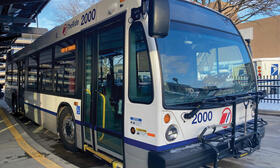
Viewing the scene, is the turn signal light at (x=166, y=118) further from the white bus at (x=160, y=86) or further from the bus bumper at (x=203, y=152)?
the bus bumper at (x=203, y=152)

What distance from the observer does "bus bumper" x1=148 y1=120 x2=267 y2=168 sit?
2.73 meters

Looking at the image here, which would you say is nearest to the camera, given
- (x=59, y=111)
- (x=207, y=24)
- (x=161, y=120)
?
(x=161, y=120)

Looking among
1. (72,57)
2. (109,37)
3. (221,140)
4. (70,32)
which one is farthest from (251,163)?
(70,32)

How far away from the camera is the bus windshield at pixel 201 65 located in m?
3.05

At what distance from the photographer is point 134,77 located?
3172mm

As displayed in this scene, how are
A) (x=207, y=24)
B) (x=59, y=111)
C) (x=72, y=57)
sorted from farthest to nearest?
(x=59, y=111)
(x=72, y=57)
(x=207, y=24)

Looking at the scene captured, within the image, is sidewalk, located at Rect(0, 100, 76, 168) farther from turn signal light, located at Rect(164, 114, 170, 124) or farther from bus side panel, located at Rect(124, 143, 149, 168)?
turn signal light, located at Rect(164, 114, 170, 124)

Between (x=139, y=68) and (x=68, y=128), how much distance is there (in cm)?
287

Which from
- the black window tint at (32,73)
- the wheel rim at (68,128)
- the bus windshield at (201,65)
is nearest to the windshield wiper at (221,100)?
the bus windshield at (201,65)

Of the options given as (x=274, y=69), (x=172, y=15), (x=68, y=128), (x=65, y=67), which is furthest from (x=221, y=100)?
(x=274, y=69)

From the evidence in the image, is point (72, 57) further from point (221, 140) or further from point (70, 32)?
Result: point (221, 140)

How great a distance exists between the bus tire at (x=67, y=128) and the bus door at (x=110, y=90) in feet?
3.61

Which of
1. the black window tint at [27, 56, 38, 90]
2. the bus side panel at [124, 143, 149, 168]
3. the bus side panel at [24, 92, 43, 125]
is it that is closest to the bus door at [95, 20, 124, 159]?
the bus side panel at [124, 143, 149, 168]

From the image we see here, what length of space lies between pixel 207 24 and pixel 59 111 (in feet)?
12.6
